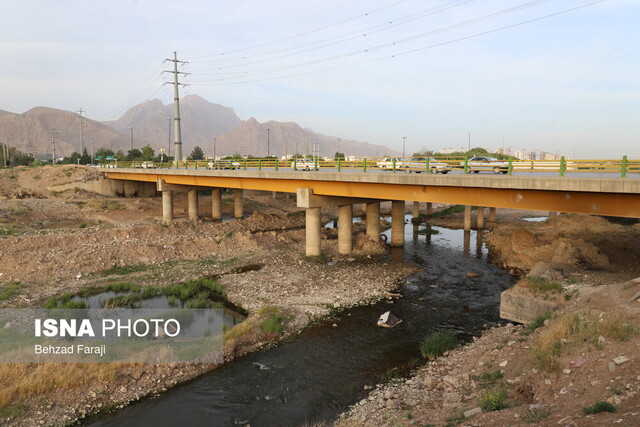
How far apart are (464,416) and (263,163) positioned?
2977cm

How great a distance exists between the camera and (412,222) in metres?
52.3

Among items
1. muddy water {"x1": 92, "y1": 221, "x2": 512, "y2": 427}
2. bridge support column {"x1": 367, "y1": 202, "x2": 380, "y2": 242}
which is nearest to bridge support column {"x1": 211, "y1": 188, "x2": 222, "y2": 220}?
bridge support column {"x1": 367, "y1": 202, "x2": 380, "y2": 242}

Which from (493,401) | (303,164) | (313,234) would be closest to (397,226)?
(313,234)

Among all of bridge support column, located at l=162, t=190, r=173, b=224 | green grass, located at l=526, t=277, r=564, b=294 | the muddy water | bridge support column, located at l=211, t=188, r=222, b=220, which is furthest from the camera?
bridge support column, located at l=211, t=188, r=222, b=220

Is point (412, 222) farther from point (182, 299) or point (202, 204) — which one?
point (182, 299)

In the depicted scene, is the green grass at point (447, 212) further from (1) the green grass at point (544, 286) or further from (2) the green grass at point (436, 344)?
(2) the green grass at point (436, 344)

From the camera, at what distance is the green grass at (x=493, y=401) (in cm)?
1015

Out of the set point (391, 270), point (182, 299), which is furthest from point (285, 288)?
point (391, 270)

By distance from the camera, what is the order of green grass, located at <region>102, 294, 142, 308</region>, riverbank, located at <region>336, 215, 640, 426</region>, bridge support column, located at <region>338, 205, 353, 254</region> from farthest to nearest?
bridge support column, located at <region>338, 205, 353, 254</region>
green grass, located at <region>102, 294, 142, 308</region>
riverbank, located at <region>336, 215, 640, 426</region>

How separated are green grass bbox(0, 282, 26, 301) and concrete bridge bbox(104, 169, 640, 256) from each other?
719 inches

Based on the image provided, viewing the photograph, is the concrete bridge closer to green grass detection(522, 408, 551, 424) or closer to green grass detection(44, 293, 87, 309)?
green grass detection(522, 408, 551, 424)

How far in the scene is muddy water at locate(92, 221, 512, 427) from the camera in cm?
1220

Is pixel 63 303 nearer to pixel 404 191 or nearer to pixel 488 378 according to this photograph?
pixel 404 191

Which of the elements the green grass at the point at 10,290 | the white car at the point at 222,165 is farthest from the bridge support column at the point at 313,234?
the green grass at the point at 10,290
